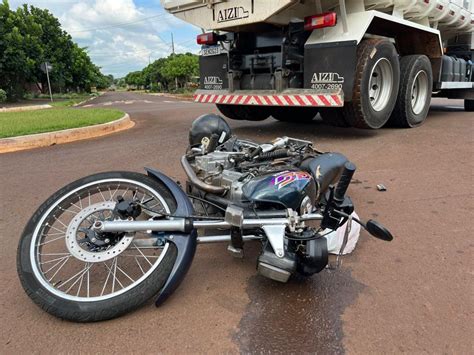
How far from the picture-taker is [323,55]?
523 centimetres

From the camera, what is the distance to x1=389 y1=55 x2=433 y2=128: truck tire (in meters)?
6.46

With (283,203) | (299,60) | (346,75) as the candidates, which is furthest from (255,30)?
(283,203)

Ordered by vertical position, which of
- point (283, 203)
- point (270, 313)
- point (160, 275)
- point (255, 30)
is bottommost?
point (270, 313)

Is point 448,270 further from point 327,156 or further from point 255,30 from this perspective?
point 255,30

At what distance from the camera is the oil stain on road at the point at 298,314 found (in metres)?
1.74

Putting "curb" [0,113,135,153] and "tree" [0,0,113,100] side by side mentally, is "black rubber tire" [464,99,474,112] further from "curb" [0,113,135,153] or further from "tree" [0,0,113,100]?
"tree" [0,0,113,100]

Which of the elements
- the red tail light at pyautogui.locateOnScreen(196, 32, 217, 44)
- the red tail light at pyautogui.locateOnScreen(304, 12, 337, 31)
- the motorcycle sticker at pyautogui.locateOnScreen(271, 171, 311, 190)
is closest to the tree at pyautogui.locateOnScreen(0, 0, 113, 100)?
the red tail light at pyautogui.locateOnScreen(196, 32, 217, 44)

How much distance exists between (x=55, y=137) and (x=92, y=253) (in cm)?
570

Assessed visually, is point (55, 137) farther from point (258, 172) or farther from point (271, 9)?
point (258, 172)

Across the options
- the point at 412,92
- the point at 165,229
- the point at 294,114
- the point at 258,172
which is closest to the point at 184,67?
the point at 294,114

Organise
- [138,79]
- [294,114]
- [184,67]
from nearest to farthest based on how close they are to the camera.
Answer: [294,114], [184,67], [138,79]

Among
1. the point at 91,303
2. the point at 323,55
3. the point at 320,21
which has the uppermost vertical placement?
the point at 320,21

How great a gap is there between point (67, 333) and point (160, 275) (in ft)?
1.70

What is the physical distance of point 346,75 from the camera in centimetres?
512
